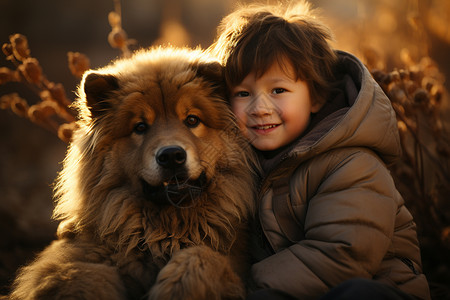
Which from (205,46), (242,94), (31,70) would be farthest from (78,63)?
(205,46)

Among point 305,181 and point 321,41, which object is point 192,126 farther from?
point 321,41

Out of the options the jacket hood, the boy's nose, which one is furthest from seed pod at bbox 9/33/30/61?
the jacket hood

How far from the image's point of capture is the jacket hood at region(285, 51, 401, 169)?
92.2 inches

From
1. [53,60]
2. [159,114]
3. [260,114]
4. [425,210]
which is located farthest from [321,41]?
[53,60]

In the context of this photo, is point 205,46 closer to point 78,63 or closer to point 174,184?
point 78,63

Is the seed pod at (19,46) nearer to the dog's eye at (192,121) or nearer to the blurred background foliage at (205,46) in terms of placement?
the blurred background foliage at (205,46)

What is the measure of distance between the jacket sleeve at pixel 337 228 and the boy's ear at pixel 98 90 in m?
1.47

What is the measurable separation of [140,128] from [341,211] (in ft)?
4.73

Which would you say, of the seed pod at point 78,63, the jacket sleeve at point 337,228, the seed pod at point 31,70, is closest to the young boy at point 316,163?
the jacket sleeve at point 337,228

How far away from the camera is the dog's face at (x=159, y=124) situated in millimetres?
2398

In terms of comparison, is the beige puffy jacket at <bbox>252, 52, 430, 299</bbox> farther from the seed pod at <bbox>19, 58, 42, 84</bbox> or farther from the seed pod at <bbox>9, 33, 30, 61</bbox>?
the seed pod at <bbox>9, 33, 30, 61</bbox>

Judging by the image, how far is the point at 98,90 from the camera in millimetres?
2629

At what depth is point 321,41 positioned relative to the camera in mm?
2928

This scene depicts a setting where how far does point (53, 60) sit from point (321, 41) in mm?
8225
